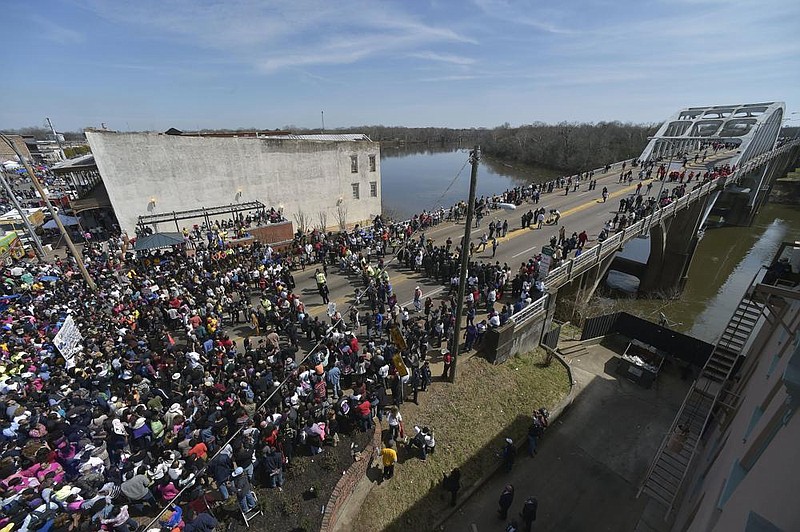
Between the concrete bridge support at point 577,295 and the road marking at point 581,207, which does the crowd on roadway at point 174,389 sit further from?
the road marking at point 581,207

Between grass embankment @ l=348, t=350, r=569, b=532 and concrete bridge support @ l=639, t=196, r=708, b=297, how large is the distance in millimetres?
23758

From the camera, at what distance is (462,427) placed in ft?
41.9

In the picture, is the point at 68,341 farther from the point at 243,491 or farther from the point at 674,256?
the point at 674,256

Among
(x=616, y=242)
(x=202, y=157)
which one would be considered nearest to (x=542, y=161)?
(x=616, y=242)

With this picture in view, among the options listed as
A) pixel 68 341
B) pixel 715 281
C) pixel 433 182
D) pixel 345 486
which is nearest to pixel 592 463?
pixel 345 486

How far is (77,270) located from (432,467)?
2347cm

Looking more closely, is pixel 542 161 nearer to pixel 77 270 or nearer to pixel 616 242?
pixel 616 242

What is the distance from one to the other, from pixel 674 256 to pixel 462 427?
3325 centimetres

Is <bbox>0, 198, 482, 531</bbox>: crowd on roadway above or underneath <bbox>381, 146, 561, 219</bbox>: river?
above

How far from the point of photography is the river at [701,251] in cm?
3020

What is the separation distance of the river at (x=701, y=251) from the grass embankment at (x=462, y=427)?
8333 millimetres

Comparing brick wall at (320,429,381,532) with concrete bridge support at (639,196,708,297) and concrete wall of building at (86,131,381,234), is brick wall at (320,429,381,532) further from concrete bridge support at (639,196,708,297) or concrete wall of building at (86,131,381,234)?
concrete bridge support at (639,196,708,297)

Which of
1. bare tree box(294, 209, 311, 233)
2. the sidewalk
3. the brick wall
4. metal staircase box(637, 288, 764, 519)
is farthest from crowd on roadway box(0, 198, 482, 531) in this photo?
bare tree box(294, 209, 311, 233)

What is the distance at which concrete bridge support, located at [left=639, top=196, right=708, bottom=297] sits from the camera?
33.8 metres
